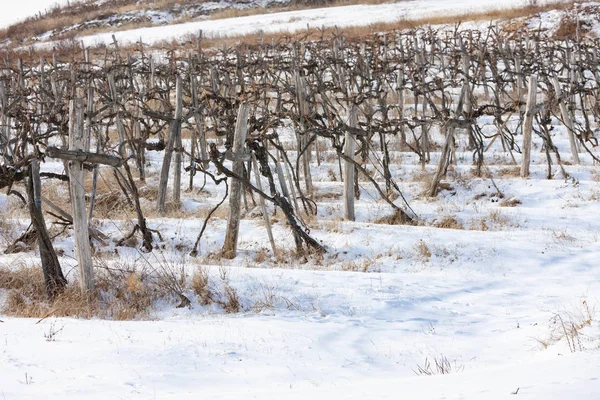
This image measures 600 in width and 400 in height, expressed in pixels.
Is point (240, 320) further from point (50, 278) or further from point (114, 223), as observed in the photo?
point (114, 223)

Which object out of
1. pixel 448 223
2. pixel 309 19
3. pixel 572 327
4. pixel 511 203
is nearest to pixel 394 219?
pixel 448 223

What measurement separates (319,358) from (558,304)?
9.01 ft

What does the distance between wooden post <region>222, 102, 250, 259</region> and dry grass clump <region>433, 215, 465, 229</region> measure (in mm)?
3366

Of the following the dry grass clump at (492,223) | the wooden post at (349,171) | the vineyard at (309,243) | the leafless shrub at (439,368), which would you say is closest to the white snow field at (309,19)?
the vineyard at (309,243)

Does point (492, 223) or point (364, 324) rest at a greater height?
point (364, 324)

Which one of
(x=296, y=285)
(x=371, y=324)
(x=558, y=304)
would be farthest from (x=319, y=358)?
(x=558, y=304)

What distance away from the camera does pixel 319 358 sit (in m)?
4.84

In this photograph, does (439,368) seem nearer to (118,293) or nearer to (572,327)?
(572,327)

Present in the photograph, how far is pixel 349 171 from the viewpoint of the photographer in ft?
31.6

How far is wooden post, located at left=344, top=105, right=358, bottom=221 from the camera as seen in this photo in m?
9.44

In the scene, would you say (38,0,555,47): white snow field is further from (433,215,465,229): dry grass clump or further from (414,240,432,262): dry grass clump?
(414,240,432,262): dry grass clump

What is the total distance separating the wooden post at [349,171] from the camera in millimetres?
9438

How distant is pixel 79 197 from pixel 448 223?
573 centimetres

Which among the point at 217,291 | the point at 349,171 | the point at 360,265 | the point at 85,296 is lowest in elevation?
the point at 360,265
